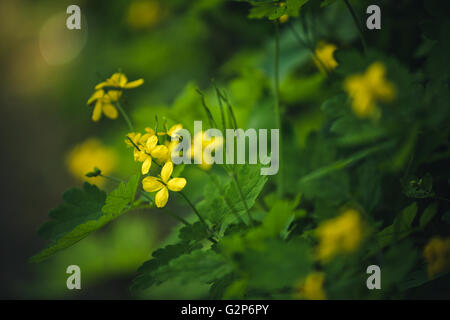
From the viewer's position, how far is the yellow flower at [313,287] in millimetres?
444

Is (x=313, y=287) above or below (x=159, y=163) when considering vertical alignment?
below

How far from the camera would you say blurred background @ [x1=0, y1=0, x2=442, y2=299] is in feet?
3.58

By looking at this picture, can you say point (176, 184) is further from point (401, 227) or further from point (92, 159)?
point (92, 159)

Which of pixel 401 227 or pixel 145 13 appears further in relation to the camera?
pixel 145 13

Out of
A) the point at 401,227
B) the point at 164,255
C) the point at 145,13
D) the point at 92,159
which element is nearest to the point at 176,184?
the point at 164,255

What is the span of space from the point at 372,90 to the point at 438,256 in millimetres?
255

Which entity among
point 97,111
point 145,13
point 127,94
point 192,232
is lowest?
point 192,232

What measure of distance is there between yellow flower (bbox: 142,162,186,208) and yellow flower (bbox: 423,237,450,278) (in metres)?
0.38

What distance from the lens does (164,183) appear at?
1.89ft

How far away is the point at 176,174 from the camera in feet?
2.08

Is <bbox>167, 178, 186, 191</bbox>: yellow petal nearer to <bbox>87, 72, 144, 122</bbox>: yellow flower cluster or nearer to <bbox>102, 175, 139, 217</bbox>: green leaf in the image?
<bbox>102, 175, 139, 217</bbox>: green leaf

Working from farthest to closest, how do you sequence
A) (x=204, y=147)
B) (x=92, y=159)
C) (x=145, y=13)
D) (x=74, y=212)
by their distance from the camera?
(x=145, y=13) → (x=92, y=159) → (x=74, y=212) → (x=204, y=147)

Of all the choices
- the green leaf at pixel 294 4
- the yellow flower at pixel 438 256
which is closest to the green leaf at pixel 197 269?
the yellow flower at pixel 438 256
